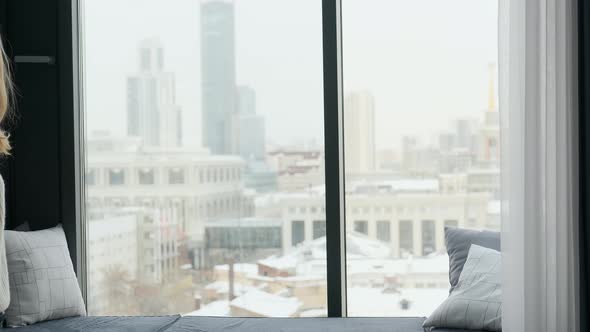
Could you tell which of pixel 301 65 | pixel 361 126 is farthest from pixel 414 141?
pixel 301 65

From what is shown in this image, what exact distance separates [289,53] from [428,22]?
0.62m

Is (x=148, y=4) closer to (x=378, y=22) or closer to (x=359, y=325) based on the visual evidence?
(x=378, y=22)

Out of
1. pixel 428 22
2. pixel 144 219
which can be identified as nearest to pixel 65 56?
pixel 144 219

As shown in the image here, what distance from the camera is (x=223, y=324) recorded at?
2.52 metres

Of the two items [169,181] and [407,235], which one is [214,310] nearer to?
[169,181]

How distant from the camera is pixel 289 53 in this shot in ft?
9.11

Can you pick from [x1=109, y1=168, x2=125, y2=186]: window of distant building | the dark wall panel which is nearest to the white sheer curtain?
[x1=109, y1=168, x2=125, y2=186]: window of distant building

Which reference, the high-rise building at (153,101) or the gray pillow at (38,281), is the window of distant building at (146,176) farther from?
the gray pillow at (38,281)

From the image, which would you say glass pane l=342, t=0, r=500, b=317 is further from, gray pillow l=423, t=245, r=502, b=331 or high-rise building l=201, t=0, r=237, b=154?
high-rise building l=201, t=0, r=237, b=154

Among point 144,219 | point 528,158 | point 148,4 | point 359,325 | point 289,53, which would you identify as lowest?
point 359,325

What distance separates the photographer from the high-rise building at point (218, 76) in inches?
110

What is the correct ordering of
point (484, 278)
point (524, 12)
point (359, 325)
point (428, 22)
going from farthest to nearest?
point (428, 22), point (359, 325), point (484, 278), point (524, 12)

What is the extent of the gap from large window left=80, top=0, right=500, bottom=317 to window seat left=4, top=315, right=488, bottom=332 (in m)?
0.19

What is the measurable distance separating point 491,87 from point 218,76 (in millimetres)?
1201
